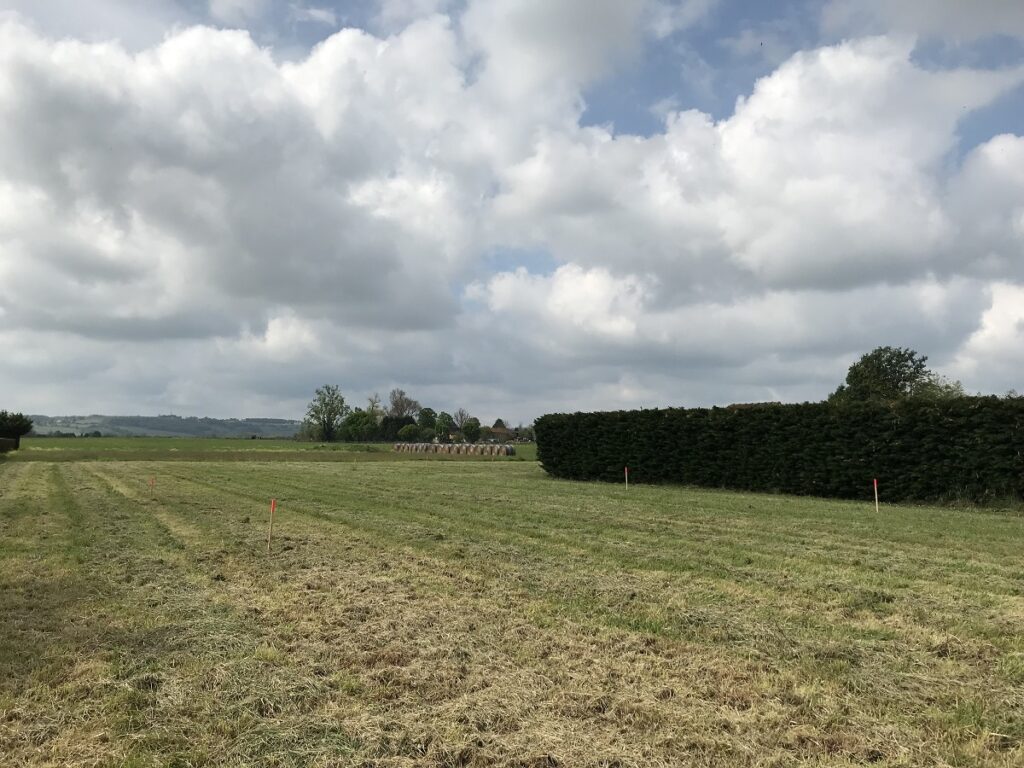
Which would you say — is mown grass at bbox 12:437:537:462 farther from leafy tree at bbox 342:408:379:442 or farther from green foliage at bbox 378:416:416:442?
green foliage at bbox 378:416:416:442

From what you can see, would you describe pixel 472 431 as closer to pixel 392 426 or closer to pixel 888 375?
pixel 392 426

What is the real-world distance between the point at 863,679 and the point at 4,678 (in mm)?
6758

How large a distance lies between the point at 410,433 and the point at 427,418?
16261 millimetres

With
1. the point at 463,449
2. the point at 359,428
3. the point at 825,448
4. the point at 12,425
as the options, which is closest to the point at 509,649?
the point at 825,448

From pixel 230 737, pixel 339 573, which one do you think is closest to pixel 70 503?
pixel 339 573

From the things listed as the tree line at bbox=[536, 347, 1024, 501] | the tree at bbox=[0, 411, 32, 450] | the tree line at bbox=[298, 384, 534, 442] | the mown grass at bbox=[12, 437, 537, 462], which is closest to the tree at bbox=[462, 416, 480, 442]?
the tree line at bbox=[298, 384, 534, 442]

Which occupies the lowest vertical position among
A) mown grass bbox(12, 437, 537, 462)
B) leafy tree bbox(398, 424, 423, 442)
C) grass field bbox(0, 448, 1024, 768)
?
mown grass bbox(12, 437, 537, 462)

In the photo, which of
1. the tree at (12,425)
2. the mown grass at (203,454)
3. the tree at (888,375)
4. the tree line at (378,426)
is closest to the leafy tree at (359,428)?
the tree line at (378,426)

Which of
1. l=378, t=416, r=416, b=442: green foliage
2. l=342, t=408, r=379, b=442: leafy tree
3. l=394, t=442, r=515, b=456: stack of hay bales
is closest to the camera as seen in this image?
l=394, t=442, r=515, b=456: stack of hay bales

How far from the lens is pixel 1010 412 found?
1814cm

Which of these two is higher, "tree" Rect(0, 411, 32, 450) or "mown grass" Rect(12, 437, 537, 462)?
"tree" Rect(0, 411, 32, 450)

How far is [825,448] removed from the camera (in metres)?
22.1

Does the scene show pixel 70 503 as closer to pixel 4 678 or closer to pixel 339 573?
pixel 339 573

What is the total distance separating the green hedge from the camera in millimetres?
18625
